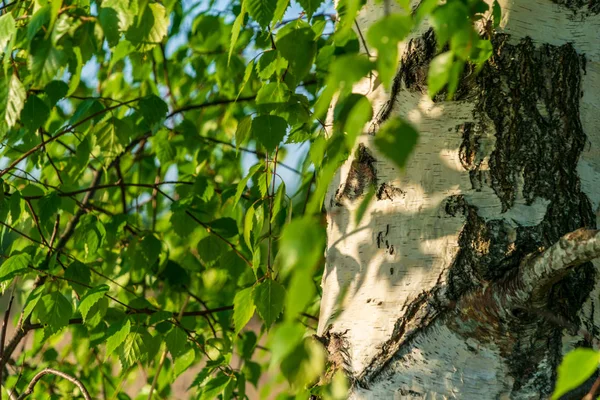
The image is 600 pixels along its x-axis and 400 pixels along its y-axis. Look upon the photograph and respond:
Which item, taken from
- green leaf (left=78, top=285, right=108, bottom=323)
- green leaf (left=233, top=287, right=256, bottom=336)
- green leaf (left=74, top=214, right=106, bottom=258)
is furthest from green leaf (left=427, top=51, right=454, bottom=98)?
green leaf (left=74, top=214, right=106, bottom=258)

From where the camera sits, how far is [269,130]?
0.97 meters

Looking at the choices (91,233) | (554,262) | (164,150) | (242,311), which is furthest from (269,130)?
(164,150)

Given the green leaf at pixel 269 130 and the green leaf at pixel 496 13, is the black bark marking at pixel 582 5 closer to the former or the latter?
the green leaf at pixel 496 13

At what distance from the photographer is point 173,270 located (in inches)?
67.9

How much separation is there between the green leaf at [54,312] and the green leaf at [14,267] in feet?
0.21

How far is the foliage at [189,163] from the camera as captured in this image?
56 cm

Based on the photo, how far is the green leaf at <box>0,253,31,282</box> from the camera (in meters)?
1.17

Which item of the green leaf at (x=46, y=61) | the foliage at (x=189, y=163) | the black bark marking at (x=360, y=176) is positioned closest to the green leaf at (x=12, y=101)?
the foliage at (x=189, y=163)

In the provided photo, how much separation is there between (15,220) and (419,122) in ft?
2.64

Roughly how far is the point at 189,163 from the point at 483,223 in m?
1.28

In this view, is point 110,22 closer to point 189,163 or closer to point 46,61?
point 46,61

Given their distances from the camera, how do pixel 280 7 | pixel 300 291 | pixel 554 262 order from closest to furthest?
pixel 300 291 → pixel 554 262 → pixel 280 7

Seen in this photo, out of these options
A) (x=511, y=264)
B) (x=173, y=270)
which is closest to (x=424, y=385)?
(x=511, y=264)

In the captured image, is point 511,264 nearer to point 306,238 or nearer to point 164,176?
point 306,238
